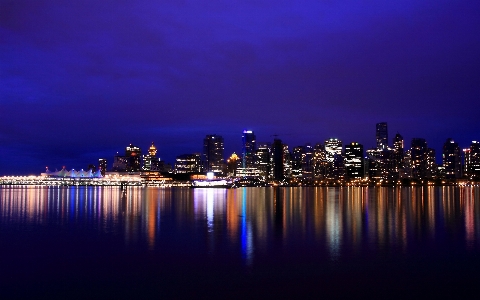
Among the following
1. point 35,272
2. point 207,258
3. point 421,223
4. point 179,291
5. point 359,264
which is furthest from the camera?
point 421,223

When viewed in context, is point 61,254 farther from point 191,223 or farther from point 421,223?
point 421,223

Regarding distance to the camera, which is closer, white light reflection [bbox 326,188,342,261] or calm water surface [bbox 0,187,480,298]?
calm water surface [bbox 0,187,480,298]

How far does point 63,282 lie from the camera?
54.4ft

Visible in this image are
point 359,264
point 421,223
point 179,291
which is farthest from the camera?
point 421,223

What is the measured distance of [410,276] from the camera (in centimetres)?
1744

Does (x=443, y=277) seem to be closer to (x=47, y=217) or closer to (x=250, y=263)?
(x=250, y=263)

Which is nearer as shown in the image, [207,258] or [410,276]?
[410,276]

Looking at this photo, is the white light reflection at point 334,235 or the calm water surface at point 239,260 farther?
the white light reflection at point 334,235

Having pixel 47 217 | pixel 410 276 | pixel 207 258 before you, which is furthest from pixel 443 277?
pixel 47 217

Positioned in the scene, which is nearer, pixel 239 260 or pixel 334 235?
pixel 239 260

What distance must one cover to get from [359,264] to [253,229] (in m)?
12.2

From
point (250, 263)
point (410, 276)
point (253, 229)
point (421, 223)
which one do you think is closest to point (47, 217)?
point (253, 229)

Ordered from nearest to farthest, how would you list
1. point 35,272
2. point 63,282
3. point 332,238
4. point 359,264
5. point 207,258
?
point 63,282 < point 35,272 < point 359,264 < point 207,258 < point 332,238

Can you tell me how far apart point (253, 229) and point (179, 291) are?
51.8 feet
